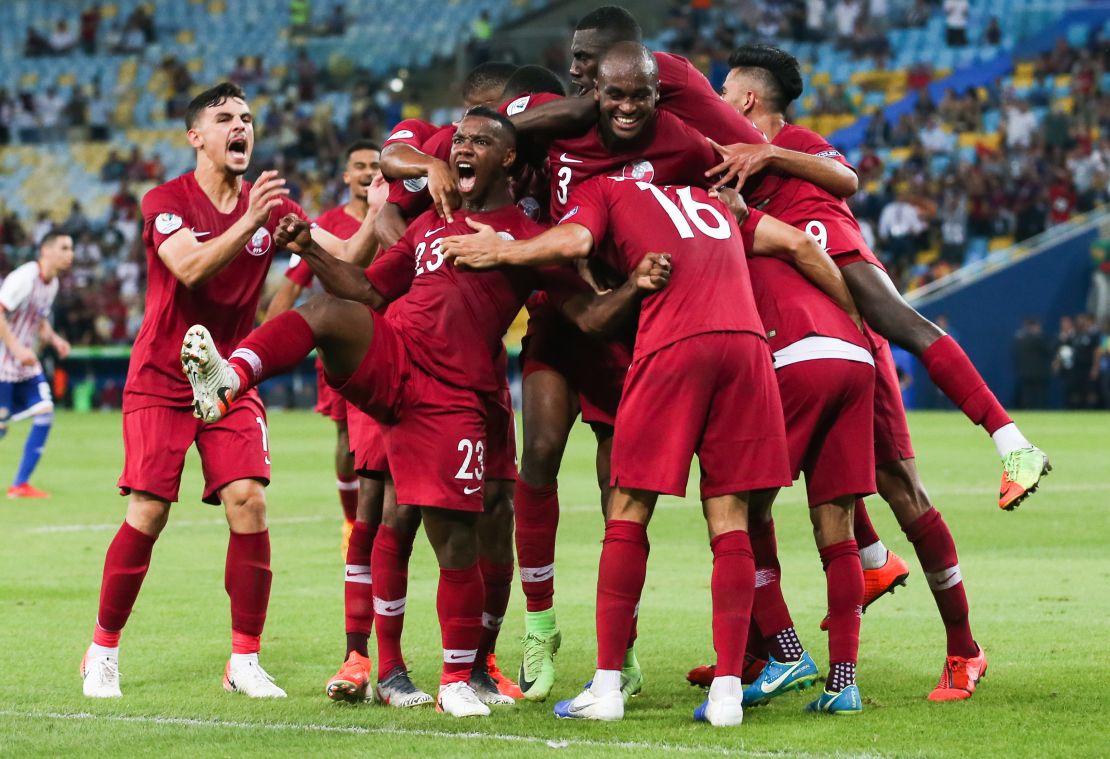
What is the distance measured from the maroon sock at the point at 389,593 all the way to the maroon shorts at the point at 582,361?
941 millimetres

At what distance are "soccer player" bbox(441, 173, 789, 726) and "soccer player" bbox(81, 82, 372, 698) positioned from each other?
1.36 metres

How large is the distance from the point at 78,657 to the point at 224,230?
6.55 ft

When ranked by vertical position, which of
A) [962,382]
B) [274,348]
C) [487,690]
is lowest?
[487,690]

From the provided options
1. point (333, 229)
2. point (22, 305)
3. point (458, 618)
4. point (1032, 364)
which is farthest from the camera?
point (1032, 364)

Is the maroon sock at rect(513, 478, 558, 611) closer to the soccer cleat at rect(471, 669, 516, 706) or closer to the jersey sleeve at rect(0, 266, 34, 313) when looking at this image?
the soccer cleat at rect(471, 669, 516, 706)

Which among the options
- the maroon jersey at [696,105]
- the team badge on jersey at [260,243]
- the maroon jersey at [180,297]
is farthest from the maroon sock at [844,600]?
the team badge on jersey at [260,243]

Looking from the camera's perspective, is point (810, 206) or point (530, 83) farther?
point (530, 83)

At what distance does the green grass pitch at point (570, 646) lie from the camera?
5043 millimetres

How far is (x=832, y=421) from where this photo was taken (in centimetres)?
582

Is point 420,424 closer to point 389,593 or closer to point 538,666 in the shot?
point 389,593

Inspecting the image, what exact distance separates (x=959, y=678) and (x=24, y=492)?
10.6m

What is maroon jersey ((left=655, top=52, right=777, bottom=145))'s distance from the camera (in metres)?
5.93

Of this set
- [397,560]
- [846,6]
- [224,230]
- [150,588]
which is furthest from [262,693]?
[846,6]

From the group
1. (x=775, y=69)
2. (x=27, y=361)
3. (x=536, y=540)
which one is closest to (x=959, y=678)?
(x=536, y=540)
